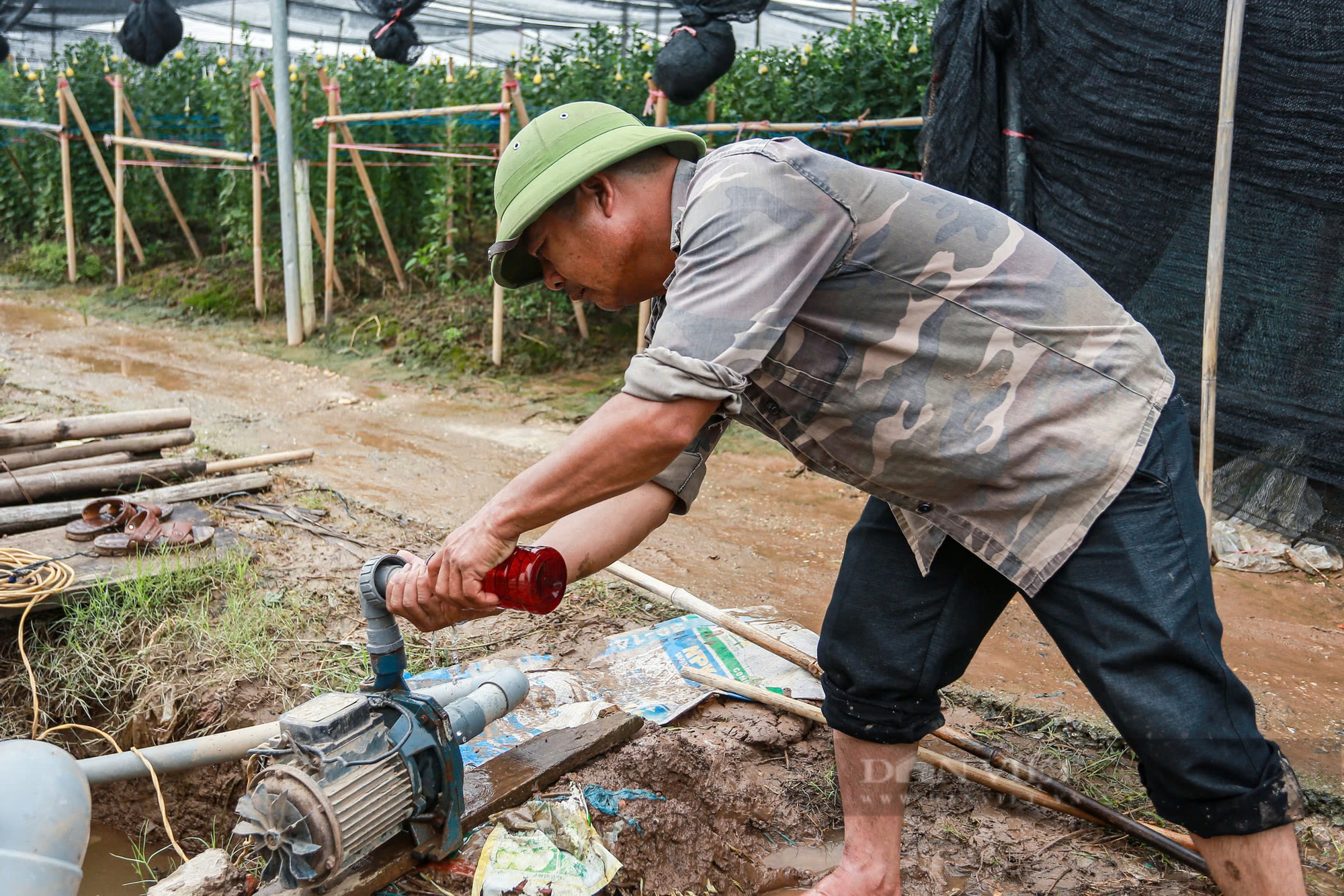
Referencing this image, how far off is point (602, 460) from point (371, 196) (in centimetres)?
800

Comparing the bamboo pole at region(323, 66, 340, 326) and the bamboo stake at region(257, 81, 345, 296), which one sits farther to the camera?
the bamboo stake at region(257, 81, 345, 296)

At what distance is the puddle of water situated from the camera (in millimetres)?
3023

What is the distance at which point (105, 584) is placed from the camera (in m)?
3.55

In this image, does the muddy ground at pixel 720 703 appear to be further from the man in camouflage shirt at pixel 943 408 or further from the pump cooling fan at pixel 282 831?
the man in camouflage shirt at pixel 943 408

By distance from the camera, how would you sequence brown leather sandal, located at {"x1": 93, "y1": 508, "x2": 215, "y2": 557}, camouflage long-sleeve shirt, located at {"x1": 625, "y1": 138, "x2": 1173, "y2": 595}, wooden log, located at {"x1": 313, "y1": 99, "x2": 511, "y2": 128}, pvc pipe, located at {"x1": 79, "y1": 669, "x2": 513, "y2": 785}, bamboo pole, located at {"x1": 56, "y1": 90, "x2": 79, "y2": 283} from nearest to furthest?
camouflage long-sleeve shirt, located at {"x1": 625, "y1": 138, "x2": 1173, "y2": 595}, pvc pipe, located at {"x1": 79, "y1": 669, "x2": 513, "y2": 785}, brown leather sandal, located at {"x1": 93, "y1": 508, "x2": 215, "y2": 557}, wooden log, located at {"x1": 313, "y1": 99, "x2": 511, "y2": 128}, bamboo pole, located at {"x1": 56, "y1": 90, "x2": 79, "y2": 283}

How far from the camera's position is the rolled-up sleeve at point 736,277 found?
5.09ft

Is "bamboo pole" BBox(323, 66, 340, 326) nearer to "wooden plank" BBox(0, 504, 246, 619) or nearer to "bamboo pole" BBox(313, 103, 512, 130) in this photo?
"bamboo pole" BBox(313, 103, 512, 130)

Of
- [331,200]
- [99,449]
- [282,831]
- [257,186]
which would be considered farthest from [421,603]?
[257,186]

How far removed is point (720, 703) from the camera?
3084mm

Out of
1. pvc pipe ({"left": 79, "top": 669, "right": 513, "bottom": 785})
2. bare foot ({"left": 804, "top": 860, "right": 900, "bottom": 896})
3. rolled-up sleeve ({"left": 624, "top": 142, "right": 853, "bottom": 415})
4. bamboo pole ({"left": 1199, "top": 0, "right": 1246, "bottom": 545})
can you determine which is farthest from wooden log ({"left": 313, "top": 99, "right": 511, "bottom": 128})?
bare foot ({"left": 804, "top": 860, "right": 900, "bottom": 896})

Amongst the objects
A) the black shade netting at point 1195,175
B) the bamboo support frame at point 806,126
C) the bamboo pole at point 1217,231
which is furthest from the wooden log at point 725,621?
the bamboo support frame at point 806,126

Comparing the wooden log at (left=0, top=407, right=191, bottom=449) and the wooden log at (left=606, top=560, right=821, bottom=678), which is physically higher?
the wooden log at (left=0, top=407, right=191, bottom=449)

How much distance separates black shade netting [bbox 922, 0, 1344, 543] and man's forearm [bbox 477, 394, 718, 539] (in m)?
4.08

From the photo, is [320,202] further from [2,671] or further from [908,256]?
[908,256]
